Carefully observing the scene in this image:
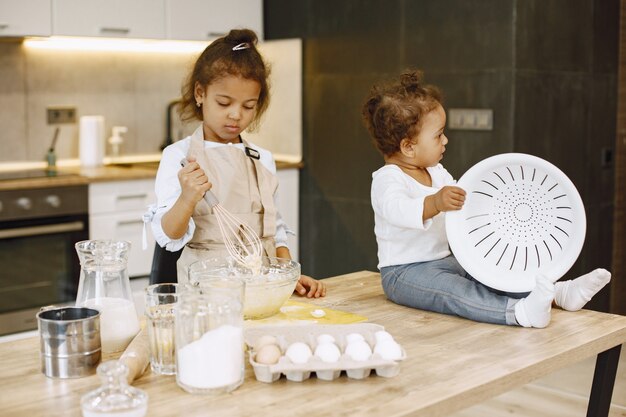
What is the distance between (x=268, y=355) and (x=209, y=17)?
3.14 m

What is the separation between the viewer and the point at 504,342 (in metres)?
1.64

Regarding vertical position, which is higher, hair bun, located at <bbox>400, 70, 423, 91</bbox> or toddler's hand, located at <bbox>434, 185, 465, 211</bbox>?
hair bun, located at <bbox>400, 70, 423, 91</bbox>

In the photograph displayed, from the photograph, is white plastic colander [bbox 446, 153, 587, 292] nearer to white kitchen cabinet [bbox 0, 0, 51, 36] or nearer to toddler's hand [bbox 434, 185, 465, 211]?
toddler's hand [bbox 434, 185, 465, 211]

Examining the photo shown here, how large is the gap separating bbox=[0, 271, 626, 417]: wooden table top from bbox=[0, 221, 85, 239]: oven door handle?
1.98 metres

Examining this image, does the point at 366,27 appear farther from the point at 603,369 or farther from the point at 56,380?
the point at 56,380

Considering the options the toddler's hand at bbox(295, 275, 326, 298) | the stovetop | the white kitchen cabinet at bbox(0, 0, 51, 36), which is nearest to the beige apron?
the toddler's hand at bbox(295, 275, 326, 298)

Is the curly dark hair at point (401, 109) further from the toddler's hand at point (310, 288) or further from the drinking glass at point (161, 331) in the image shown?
the drinking glass at point (161, 331)

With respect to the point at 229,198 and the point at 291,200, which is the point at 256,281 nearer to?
the point at 229,198

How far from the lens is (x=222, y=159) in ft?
7.44

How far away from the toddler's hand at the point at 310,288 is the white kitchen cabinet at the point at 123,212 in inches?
75.2

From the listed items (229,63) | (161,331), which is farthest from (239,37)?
(161,331)

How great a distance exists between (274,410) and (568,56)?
294cm

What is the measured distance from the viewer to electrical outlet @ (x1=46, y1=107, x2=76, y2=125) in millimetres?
4141

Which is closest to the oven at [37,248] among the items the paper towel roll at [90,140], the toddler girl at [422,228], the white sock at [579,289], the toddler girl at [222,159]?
the paper towel roll at [90,140]
